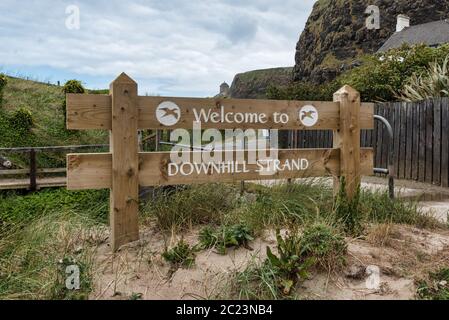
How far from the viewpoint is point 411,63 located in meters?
15.5

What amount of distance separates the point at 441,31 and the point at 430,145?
31.9 meters

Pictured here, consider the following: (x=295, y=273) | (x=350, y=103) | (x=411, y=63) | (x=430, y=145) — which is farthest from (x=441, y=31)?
(x=295, y=273)

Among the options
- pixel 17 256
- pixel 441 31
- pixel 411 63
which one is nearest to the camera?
pixel 17 256

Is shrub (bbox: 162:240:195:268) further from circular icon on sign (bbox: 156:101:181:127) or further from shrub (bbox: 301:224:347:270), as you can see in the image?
circular icon on sign (bbox: 156:101:181:127)

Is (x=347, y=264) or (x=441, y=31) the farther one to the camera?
(x=441, y=31)

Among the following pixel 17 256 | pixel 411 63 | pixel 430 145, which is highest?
pixel 411 63

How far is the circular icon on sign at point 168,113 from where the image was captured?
147 inches

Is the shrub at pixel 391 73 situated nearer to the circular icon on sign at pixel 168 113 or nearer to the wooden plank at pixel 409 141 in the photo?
the wooden plank at pixel 409 141

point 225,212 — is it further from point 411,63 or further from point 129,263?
point 411,63

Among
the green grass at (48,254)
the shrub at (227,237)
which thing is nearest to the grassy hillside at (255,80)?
the green grass at (48,254)

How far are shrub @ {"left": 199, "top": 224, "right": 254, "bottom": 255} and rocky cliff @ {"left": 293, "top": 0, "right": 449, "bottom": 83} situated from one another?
47524 mm

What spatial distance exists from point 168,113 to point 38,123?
13.3 meters
